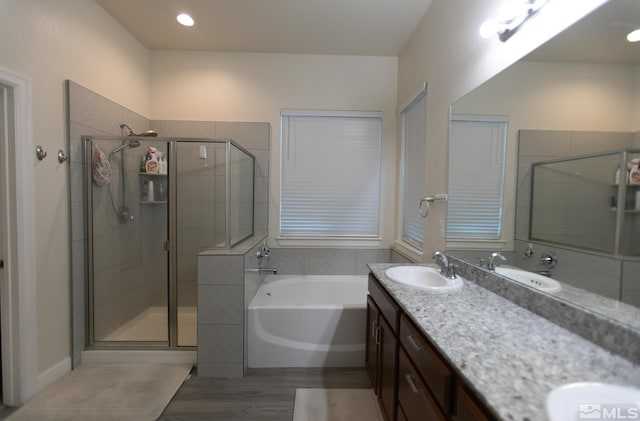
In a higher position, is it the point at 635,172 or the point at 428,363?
the point at 635,172

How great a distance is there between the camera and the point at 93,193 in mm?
2154

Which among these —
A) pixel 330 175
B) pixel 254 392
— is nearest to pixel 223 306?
pixel 254 392

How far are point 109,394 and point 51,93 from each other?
6.73 feet

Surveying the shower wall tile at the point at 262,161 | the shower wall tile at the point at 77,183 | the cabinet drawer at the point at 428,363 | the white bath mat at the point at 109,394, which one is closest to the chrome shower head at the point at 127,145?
the shower wall tile at the point at 77,183

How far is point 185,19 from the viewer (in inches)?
92.6

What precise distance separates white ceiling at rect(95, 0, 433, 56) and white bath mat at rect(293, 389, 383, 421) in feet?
9.66

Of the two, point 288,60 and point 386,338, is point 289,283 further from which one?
point 288,60

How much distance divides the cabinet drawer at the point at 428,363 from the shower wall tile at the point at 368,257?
5.69 ft

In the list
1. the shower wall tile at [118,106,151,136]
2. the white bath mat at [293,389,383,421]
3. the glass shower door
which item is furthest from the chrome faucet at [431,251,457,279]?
the shower wall tile at [118,106,151,136]

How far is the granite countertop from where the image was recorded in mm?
643

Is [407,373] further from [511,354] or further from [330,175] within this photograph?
[330,175]

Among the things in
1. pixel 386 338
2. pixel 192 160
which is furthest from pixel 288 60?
pixel 386 338

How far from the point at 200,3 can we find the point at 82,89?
→ 1132 millimetres

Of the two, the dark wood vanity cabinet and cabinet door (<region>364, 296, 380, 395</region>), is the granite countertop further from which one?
cabinet door (<region>364, 296, 380, 395</region>)
